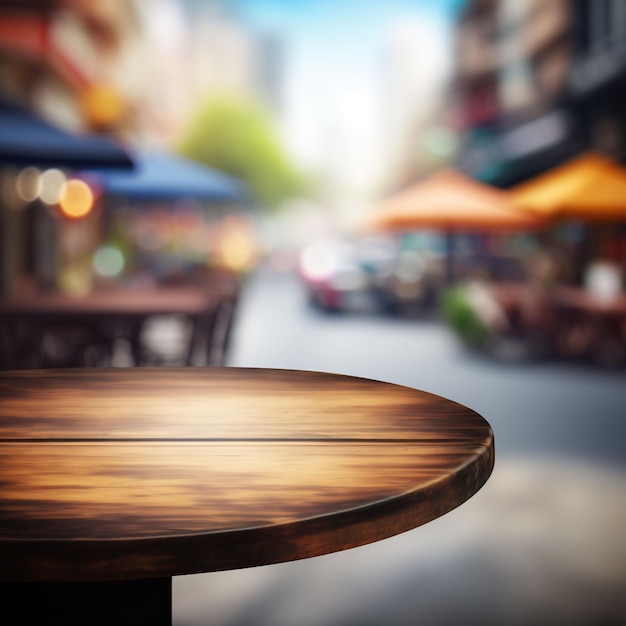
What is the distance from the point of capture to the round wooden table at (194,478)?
58.8 inches

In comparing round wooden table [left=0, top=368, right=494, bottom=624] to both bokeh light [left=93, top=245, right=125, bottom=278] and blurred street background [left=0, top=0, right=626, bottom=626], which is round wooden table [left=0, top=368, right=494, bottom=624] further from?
bokeh light [left=93, top=245, right=125, bottom=278]

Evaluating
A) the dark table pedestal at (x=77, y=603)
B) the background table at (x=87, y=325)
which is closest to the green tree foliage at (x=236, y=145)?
the background table at (x=87, y=325)

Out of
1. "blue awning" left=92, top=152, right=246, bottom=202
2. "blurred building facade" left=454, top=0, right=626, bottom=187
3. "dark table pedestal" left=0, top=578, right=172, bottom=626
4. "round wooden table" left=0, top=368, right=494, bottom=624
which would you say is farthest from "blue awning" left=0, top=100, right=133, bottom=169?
"blurred building facade" left=454, top=0, right=626, bottom=187

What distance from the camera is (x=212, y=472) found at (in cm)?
Answer: 186

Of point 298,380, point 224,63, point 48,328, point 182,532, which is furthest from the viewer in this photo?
point 224,63

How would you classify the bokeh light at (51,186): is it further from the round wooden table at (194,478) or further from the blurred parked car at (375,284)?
the round wooden table at (194,478)

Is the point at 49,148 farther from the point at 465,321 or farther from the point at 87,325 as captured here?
the point at 465,321

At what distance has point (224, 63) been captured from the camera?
19750 centimetres

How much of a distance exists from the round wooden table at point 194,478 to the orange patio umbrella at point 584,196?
32.4 feet

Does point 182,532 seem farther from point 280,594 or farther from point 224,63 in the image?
point 224,63

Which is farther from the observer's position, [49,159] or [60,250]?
[60,250]

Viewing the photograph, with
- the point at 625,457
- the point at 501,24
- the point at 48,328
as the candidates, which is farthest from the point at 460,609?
the point at 501,24

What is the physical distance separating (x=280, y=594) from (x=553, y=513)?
188cm

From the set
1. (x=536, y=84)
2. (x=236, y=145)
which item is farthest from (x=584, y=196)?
(x=236, y=145)
